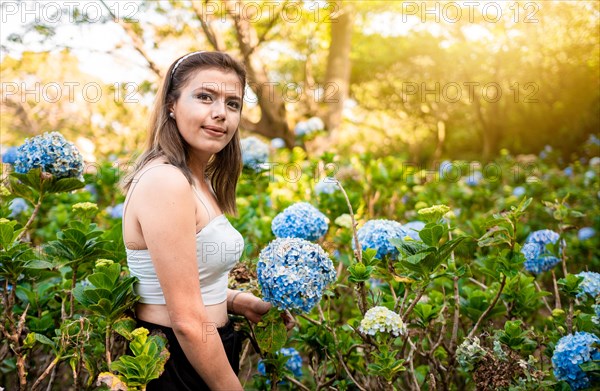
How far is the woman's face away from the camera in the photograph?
4.96ft

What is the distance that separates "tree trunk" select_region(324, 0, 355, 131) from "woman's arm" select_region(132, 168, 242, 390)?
206 inches

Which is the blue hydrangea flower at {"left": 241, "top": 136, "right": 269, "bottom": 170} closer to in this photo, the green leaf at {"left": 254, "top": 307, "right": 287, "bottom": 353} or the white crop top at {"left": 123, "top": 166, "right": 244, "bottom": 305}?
the white crop top at {"left": 123, "top": 166, "right": 244, "bottom": 305}

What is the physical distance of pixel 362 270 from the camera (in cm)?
142

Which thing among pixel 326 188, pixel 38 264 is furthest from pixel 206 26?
pixel 38 264

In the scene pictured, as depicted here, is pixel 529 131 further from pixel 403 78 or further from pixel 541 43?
pixel 541 43

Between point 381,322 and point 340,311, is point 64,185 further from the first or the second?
point 340,311

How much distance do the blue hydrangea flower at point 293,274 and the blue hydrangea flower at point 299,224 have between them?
1.31 feet

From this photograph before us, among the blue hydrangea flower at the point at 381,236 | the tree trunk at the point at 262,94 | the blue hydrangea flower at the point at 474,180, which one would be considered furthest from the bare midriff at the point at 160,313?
the tree trunk at the point at 262,94

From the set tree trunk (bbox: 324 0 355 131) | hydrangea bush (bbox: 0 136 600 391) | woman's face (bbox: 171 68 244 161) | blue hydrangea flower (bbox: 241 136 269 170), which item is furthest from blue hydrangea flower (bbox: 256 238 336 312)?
tree trunk (bbox: 324 0 355 131)

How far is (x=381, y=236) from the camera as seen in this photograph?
63.6 inches

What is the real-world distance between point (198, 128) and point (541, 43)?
664 cm

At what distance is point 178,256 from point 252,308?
1.38 ft

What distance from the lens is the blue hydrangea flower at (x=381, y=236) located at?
161 centimetres

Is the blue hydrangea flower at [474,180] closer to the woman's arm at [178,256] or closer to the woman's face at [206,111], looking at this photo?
the woman's face at [206,111]
